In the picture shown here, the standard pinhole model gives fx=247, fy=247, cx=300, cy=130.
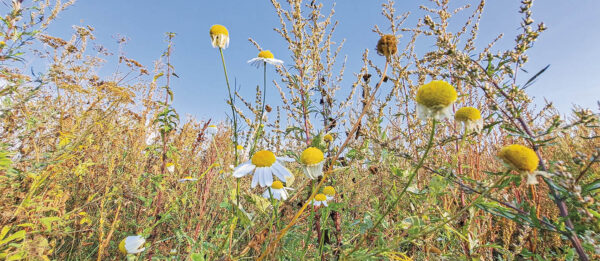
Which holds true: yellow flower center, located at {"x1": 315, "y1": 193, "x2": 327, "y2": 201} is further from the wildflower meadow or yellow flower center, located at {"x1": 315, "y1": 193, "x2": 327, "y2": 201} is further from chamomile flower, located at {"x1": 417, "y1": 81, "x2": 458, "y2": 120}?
chamomile flower, located at {"x1": 417, "y1": 81, "x2": 458, "y2": 120}

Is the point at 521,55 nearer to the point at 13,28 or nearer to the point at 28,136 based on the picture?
the point at 28,136

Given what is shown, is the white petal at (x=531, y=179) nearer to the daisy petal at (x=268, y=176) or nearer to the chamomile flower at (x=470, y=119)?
the chamomile flower at (x=470, y=119)

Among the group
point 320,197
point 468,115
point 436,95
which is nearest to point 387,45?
point 436,95

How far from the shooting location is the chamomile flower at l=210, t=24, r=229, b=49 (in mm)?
906

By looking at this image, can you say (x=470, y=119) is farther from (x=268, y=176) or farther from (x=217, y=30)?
(x=217, y=30)

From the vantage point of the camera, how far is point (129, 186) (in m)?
1.94

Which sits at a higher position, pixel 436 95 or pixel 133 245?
pixel 436 95

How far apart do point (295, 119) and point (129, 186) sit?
1404 millimetres

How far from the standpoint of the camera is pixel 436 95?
669 mm

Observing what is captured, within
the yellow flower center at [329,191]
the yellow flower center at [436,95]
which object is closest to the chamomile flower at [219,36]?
the yellow flower center at [436,95]

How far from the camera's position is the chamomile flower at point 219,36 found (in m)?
0.91

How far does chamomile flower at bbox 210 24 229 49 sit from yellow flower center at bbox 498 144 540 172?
3.13 ft

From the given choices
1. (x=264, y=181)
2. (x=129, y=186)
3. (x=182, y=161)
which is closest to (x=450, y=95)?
(x=264, y=181)

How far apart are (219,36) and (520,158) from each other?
3.29 feet
